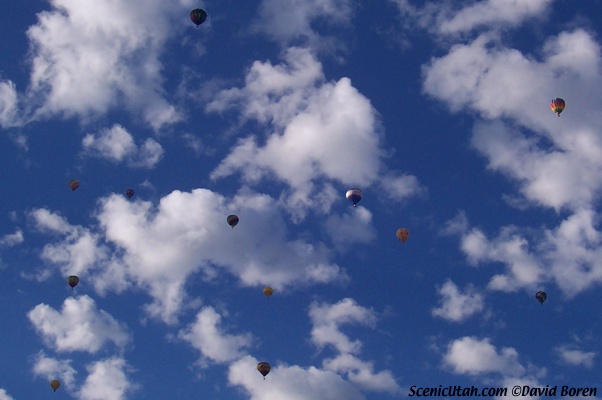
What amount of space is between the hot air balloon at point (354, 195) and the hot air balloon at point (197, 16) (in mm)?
28195

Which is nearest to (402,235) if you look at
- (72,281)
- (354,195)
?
(354,195)

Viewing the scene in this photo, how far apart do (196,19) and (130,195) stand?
2672 centimetres

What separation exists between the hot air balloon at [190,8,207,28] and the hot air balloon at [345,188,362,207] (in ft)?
92.5

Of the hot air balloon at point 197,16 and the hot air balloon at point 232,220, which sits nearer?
the hot air balloon at point 197,16

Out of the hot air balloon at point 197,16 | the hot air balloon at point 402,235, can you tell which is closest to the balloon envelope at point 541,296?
the hot air balloon at point 402,235

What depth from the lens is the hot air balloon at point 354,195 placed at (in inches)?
3688

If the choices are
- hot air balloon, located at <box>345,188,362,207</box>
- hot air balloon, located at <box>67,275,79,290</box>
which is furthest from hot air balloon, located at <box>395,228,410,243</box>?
hot air balloon, located at <box>67,275,79,290</box>

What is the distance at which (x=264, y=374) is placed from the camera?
9631 cm

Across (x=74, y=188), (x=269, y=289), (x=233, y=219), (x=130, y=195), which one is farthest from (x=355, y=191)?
(x=74, y=188)

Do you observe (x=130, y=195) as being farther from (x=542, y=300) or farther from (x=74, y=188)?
(x=542, y=300)

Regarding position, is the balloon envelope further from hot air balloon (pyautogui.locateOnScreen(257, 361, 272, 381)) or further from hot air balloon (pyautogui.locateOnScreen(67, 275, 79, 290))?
hot air balloon (pyautogui.locateOnScreen(67, 275, 79, 290))

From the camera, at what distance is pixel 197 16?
290ft

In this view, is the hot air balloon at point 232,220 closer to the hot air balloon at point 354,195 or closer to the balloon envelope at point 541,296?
the hot air balloon at point 354,195

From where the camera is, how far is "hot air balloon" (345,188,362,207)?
9369cm
